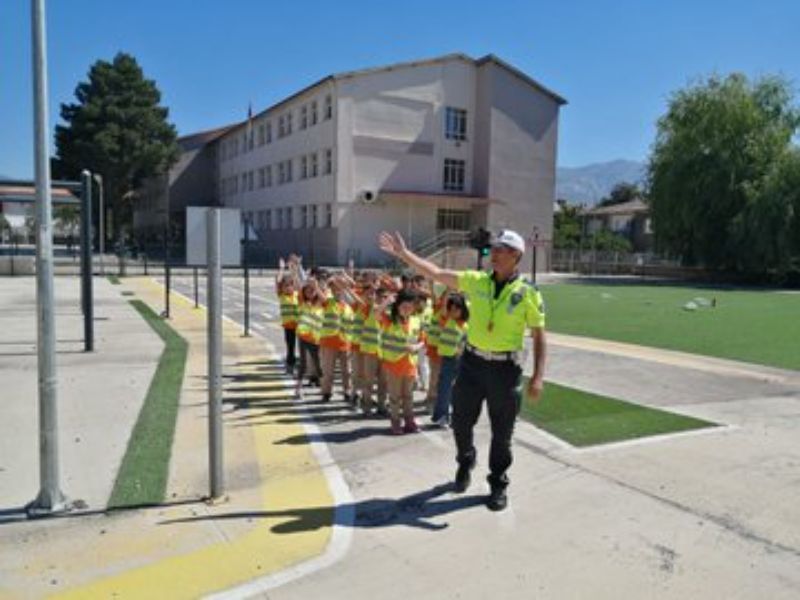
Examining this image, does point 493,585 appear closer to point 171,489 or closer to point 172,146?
point 171,489

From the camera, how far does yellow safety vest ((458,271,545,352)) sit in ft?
17.5

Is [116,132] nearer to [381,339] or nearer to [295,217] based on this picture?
[295,217]

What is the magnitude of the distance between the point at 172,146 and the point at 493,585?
2452 inches

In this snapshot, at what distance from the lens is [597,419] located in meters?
8.20

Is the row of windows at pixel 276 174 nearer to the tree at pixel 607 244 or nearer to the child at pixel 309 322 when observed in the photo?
the tree at pixel 607 244

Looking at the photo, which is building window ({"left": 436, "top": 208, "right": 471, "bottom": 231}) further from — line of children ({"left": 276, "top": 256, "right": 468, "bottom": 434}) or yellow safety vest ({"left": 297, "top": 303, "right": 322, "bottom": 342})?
yellow safety vest ({"left": 297, "top": 303, "right": 322, "bottom": 342})

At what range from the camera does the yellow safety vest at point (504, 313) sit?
532cm

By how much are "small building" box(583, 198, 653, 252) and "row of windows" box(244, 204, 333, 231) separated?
35.1 metres

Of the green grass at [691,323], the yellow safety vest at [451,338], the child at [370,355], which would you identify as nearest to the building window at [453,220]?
the green grass at [691,323]

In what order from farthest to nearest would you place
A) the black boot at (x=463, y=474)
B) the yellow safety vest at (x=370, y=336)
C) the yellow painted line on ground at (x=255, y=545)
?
1. the yellow safety vest at (x=370, y=336)
2. the black boot at (x=463, y=474)
3. the yellow painted line on ground at (x=255, y=545)

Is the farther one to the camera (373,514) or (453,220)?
(453,220)

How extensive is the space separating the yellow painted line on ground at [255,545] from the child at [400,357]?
4.45ft

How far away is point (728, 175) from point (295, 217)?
29.0 m

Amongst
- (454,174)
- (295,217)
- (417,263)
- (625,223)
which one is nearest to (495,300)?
(417,263)
